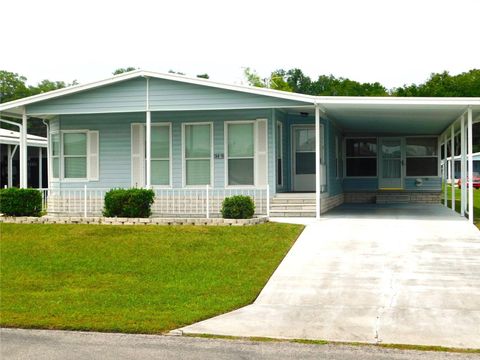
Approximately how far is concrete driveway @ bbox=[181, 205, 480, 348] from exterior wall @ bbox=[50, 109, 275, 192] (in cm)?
405

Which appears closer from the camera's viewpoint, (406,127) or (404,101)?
(404,101)

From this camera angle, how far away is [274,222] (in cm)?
1614

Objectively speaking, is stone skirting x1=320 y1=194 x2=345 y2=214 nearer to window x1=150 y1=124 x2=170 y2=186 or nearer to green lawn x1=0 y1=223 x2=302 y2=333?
green lawn x1=0 y1=223 x2=302 y2=333

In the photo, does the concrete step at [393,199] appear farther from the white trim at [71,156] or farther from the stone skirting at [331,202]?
the white trim at [71,156]

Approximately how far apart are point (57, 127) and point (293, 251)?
1007 centimetres

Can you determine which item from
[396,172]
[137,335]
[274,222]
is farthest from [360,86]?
[137,335]

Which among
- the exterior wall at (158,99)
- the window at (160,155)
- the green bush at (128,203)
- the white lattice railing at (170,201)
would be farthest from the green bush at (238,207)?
the window at (160,155)

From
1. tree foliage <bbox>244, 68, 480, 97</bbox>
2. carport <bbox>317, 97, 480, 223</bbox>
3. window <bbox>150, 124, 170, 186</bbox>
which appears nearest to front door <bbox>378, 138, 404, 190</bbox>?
carport <bbox>317, 97, 480, 223</bbox>

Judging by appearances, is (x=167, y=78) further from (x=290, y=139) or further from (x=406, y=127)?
(x=406, y=127)

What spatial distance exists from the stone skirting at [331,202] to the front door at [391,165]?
191 cm

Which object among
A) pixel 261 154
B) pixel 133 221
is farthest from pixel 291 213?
pixel 133 221

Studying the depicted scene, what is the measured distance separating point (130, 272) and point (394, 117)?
35.9ft

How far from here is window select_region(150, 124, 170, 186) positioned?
1917 centimetres

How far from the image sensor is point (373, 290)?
398 inches
